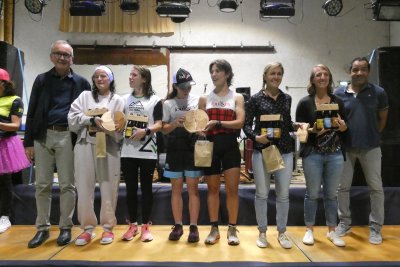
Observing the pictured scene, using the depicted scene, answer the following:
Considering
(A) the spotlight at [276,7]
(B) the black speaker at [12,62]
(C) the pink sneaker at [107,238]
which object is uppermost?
(A) the spotlight at [276,7]

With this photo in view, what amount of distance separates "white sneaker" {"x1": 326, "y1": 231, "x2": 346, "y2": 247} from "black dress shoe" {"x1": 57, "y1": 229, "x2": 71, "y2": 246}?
7.49 feet

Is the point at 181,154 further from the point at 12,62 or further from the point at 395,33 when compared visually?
the point at 395,33

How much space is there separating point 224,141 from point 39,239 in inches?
70.2

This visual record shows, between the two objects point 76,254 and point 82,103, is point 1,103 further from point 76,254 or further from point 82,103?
point 76,254

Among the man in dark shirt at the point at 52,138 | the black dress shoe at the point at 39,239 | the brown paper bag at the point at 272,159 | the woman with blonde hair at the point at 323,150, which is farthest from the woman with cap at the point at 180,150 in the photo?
the black dress shoe at the point at 39,239

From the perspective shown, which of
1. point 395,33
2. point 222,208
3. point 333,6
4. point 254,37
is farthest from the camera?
point 254,37

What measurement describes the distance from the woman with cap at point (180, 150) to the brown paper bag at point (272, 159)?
0.59 m

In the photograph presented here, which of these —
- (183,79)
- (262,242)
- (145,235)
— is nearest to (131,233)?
(145,235)

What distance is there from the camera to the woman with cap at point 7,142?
3395 mm

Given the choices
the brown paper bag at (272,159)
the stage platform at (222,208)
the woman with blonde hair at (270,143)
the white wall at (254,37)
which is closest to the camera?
the brown paper bag at (272,159)

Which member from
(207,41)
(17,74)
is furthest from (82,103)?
(207,41)

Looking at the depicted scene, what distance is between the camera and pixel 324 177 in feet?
9.85

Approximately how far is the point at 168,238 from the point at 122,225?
0.77 m

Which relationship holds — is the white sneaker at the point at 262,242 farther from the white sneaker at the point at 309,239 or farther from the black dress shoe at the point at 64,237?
the black dress shoe at the point at 64,237
